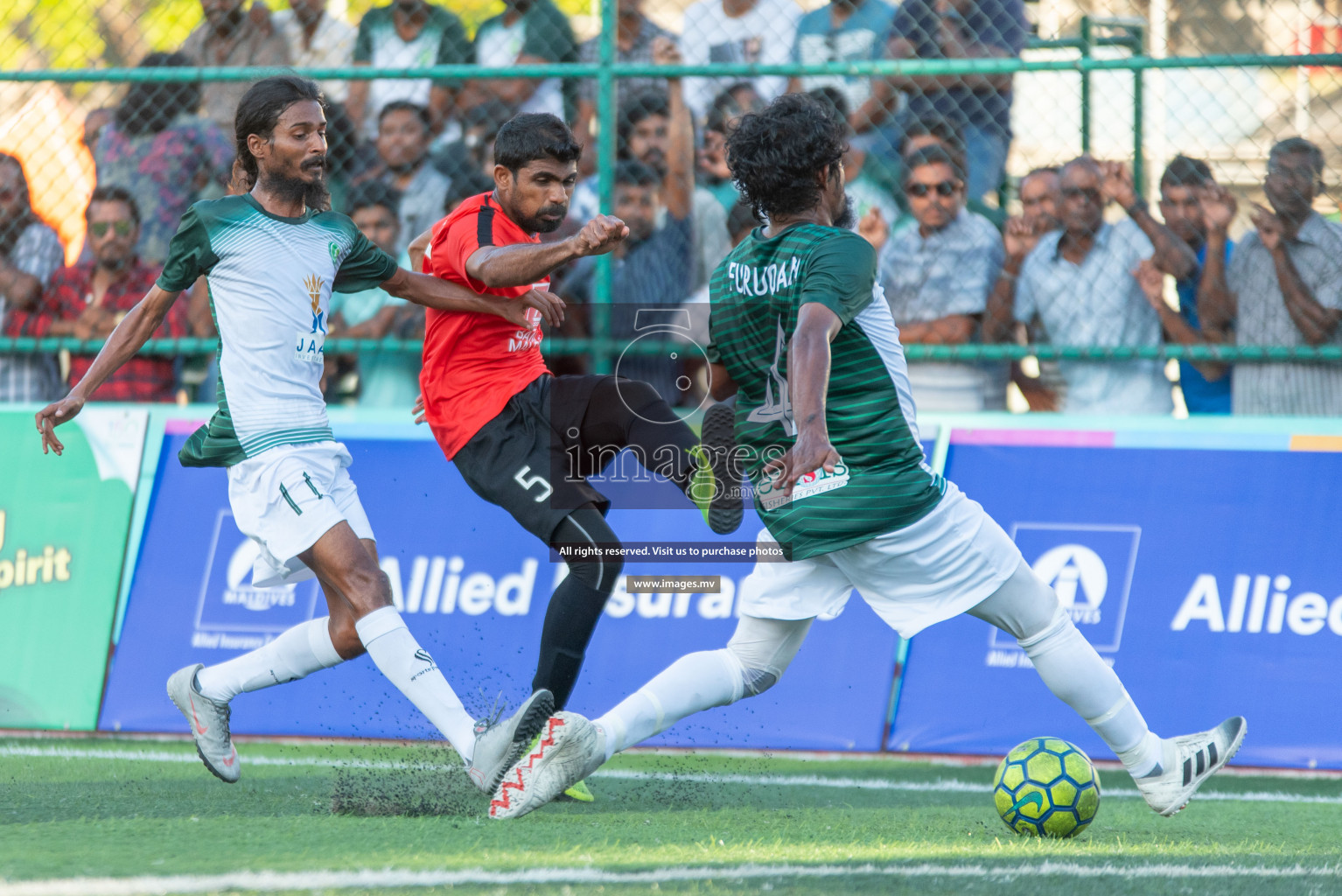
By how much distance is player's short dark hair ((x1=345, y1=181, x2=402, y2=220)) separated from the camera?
741 cm

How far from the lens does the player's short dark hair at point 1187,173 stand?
6.57 metres

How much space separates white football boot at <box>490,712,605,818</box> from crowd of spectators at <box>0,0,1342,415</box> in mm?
2777

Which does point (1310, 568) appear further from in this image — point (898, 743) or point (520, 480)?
point (520, 480)

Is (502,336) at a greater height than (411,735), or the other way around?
(502,336)

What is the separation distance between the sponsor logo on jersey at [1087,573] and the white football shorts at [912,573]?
6.18 feet

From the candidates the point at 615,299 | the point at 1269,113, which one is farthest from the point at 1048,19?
the point at 615,299

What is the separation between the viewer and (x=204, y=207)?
15.2 ft

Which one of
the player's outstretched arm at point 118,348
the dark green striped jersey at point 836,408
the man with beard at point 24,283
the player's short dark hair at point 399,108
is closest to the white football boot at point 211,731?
the player's outstretched arm at point 118,348

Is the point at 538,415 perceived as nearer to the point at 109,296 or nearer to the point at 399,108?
the point at 399,108

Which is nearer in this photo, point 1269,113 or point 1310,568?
point 1310,568

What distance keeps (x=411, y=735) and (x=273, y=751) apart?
55 cm

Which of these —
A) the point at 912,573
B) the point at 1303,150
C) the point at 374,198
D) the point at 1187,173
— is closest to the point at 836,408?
the point at 912,573

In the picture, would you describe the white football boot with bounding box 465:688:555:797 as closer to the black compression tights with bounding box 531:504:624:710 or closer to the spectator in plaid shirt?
the black compression tights with bounding box 531:504:624:710

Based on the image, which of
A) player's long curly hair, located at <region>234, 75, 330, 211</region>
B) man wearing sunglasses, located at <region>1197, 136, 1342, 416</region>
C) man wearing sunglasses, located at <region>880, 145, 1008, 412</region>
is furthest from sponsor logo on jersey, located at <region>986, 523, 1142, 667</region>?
player's long curly hair, located at <region>234, 75, 330, 211</region>
